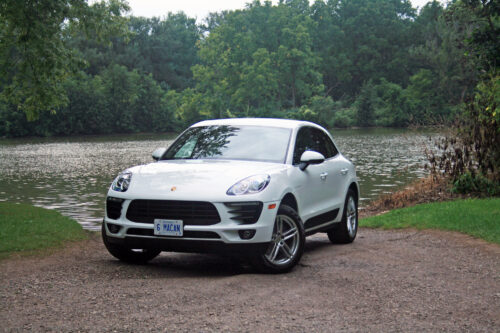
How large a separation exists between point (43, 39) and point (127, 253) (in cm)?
753

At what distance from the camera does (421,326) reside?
17.6ft

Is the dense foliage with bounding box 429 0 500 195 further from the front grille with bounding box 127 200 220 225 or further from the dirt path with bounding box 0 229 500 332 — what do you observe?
the front grille with bounding box 127 200 220 225

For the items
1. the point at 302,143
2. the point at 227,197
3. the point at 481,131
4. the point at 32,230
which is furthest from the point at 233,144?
the point at 481,131

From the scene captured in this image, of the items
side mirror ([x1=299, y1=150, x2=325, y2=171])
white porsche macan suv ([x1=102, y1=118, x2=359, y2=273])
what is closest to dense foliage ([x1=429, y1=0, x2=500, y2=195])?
white porsche macan suv ([x1=102, y1=118, x2=359, y2=273])

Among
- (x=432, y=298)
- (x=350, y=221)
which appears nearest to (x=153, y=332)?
(x=432, y=298)

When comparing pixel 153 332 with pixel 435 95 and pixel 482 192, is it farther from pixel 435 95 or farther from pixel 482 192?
pixel 435 95

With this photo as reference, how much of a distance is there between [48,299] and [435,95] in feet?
294

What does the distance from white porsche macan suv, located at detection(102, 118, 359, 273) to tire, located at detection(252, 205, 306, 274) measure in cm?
1

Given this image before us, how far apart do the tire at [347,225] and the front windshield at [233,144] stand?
6.57 feet

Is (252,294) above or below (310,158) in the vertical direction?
below

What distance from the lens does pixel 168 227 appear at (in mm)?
7180

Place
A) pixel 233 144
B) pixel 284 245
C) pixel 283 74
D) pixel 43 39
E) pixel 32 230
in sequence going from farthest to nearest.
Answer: pixel 283 74 < pixel 43 39 < pixel 32 230 < pixel 233 144 < pixel 284 245

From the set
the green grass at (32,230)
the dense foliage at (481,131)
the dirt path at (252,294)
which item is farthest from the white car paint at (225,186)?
the dense foliage at (481,131)

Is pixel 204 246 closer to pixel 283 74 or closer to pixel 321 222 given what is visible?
pixel 321 222
